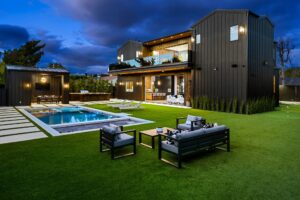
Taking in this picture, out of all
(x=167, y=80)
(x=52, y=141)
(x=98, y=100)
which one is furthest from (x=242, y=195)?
(x=167, y=80)

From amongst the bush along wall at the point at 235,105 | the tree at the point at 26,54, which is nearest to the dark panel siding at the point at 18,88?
the bush along wall at the point at 235,105

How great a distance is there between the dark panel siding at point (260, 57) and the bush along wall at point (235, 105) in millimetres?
651

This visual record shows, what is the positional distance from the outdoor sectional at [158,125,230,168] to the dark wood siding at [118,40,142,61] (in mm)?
19213

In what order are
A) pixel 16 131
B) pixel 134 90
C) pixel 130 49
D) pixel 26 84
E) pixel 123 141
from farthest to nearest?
pixel 130 49 < pixel 134 90 < pixel 26 84 < pixel 16 131 < pixel 123 141

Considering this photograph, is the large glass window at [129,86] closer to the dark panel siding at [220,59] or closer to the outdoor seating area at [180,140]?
the dark panel siding at [220,59]

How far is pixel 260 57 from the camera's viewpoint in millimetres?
14297

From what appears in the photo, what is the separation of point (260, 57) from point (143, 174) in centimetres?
1393

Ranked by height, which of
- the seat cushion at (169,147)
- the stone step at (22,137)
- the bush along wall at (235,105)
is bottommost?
the stone step at (22,137)

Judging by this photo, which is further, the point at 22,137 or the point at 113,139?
the point at 22,137

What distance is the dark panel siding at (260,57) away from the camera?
13.3 m

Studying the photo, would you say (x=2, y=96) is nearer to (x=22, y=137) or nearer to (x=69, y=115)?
(x=69, y=115)

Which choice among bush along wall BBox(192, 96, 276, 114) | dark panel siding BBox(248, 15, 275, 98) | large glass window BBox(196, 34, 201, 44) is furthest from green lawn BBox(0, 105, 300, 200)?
large glass window BBox(196, 34, 201, 44)

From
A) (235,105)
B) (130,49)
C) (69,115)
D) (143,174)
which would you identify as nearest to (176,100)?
(235,105)

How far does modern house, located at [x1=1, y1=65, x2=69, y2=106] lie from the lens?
634 inches
